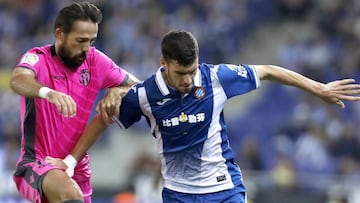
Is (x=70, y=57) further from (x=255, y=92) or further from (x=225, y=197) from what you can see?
(x=255, y=92)

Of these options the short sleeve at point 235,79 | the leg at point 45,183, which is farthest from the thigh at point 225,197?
the leg at point 45,183

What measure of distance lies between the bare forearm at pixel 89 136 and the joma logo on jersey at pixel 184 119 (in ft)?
1.67

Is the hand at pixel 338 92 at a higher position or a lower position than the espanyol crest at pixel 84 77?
lower

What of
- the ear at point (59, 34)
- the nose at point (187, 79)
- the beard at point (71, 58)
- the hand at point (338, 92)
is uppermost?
the ear at point (59, 34)

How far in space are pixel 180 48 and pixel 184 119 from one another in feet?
2.04

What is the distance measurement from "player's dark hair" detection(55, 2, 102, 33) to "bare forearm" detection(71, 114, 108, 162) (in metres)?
0.75

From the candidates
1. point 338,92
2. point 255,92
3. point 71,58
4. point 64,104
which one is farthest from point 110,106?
point 255,92

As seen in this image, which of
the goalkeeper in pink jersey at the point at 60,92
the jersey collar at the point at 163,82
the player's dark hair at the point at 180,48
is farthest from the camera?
the jersey collar at the point at 163,82

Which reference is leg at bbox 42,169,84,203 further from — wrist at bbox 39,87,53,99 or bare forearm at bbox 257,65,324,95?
bare forearm at bbox 257,65,324,95

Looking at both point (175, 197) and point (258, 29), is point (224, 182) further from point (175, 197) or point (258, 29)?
point (258, 29)

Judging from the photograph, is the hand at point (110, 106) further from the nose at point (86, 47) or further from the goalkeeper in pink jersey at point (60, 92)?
the nose at point (86, 47)

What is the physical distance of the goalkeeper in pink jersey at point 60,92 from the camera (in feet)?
26.0

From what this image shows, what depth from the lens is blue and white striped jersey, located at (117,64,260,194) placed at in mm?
8094

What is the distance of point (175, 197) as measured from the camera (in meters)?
8.25
